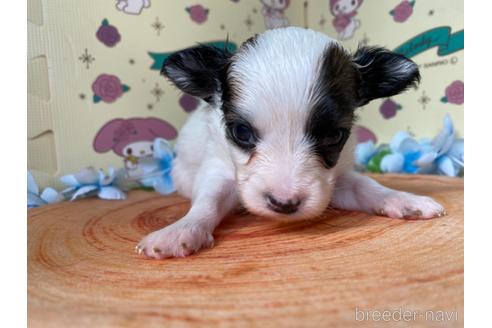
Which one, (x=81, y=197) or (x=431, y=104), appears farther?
(x=431, y=104)

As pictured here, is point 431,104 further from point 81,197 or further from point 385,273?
point 81,197

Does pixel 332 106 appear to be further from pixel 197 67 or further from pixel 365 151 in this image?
pixel 365 151

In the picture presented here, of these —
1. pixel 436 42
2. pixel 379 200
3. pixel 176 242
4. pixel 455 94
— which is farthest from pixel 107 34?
pixel 455 94

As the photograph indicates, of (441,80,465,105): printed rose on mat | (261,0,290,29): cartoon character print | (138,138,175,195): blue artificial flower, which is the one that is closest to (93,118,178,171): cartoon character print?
(138,138,175,195): blue artificial flower

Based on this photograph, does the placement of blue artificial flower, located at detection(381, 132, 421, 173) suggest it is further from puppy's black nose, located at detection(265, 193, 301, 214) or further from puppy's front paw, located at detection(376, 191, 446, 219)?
puppy's black nose, located at detection(265, 193, 301, 214)

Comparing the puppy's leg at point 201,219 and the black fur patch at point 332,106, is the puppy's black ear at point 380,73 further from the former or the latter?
the puppy's leg at point 201,219
